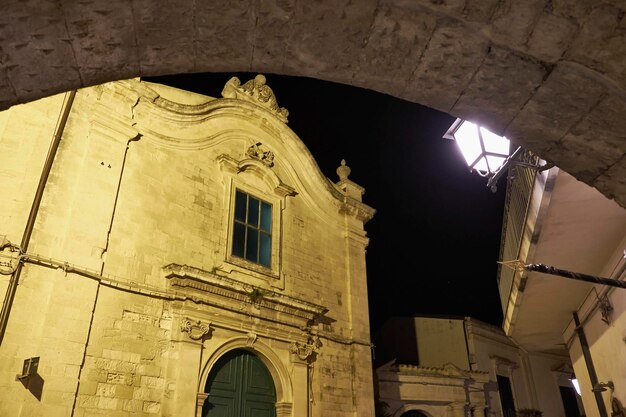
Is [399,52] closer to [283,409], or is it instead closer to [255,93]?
[283,409]

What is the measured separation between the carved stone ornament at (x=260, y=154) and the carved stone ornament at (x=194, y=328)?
13.5 feet

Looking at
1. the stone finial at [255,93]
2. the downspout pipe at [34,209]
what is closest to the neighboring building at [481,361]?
the stone finial at [255,93]

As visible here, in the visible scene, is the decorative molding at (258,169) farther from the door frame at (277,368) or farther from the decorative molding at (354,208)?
the door frame at (277,368)

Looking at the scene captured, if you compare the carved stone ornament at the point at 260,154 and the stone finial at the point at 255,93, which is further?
the stone finial at the point at 255,93

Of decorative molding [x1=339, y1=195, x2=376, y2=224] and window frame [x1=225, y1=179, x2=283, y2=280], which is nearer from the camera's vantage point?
window frame [x1=225, y1=179, x2=283, y2=280]

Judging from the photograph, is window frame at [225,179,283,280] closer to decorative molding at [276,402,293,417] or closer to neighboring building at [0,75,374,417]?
neighboring building at [0,75,374,417]

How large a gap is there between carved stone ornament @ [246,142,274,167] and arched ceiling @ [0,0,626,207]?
813cm

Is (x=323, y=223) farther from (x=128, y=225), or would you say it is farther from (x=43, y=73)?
(x=43, y=73)

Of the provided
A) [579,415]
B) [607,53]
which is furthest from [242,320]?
[579,415]

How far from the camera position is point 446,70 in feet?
8.18

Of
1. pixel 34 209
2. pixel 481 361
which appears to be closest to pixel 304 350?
pixel 34 209

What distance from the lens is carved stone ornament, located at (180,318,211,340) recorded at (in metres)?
7.83

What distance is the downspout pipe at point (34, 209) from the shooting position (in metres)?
6.13

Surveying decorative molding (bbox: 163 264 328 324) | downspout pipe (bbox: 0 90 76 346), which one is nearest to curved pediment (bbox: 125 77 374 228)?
downspout pipe (bbox: 0 90 76 346)
